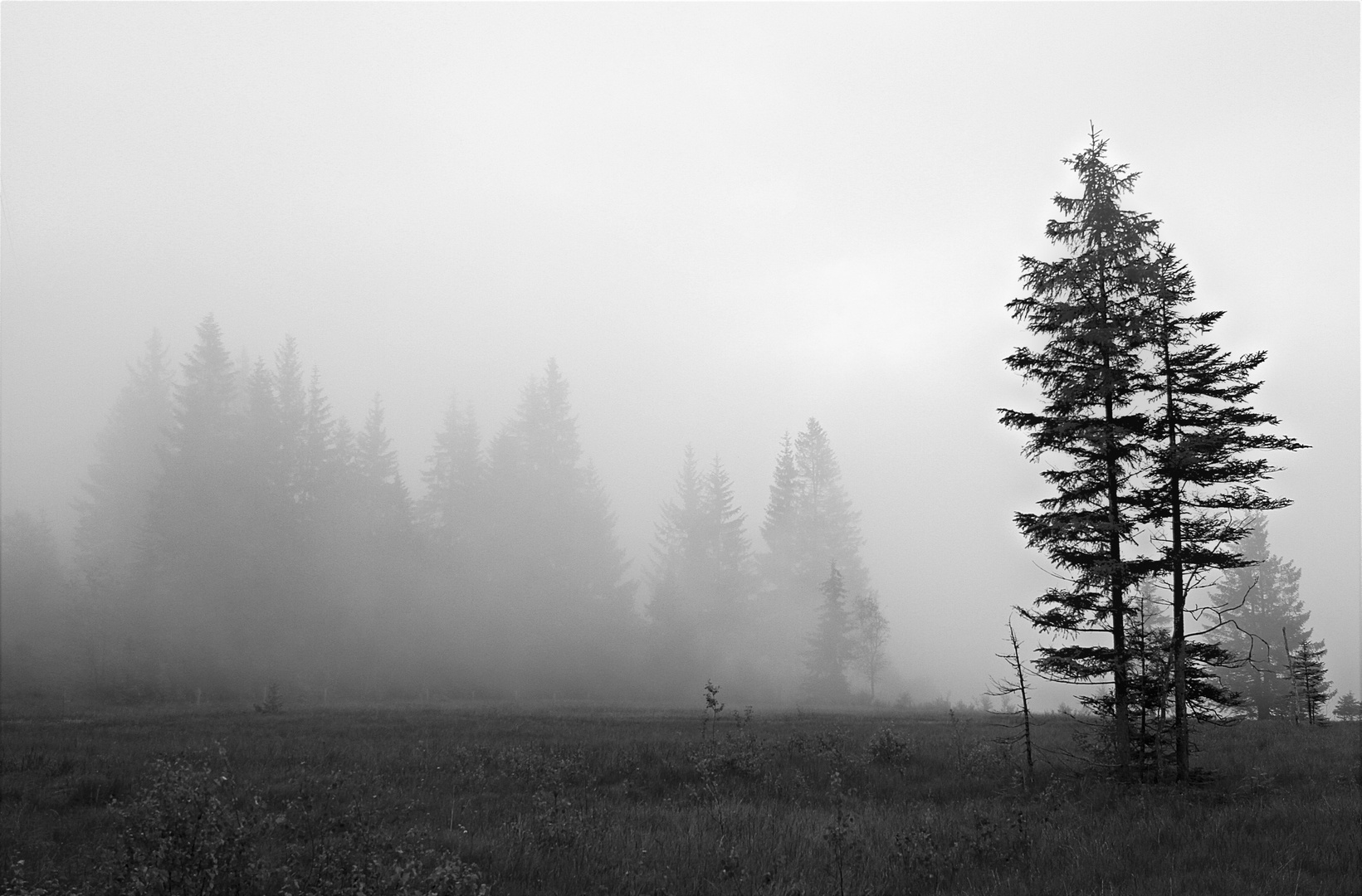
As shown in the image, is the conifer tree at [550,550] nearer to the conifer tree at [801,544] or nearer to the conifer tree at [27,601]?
the conifer tree at [801,544]

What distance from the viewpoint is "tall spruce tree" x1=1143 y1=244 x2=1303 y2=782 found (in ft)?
36.4

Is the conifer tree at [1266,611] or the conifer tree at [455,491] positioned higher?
the conifer tree at [455,491]

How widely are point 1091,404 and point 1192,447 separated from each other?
75.2 inches

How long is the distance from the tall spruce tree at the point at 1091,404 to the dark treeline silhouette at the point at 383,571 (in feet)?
104

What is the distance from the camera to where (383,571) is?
42.3 meters

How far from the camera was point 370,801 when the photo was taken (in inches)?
361

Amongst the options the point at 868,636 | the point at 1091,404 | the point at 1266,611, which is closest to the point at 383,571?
the point at 868,636

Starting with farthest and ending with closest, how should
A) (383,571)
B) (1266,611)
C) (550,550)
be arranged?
(550,550) → (383,571) → (1266,611)

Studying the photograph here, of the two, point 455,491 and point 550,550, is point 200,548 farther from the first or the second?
point 550,550

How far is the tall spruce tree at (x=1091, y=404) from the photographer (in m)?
Answer: 11.9

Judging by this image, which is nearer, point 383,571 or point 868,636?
point 383,571

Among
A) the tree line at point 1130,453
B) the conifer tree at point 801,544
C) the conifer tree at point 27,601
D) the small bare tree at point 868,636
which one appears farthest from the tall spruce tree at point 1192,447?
the conifer tree at point 27,601

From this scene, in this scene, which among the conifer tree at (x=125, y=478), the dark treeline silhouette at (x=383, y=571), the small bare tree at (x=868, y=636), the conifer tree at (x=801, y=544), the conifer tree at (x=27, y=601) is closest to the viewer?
the conifer tree at (x=27, y=601)

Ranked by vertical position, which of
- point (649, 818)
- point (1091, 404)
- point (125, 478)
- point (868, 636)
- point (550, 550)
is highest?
point (125, 478)
